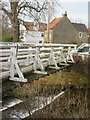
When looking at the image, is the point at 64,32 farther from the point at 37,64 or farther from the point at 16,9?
the point at 37,64

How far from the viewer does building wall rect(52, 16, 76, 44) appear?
39.6 m

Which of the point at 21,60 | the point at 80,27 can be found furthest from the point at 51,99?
the point at 80,27

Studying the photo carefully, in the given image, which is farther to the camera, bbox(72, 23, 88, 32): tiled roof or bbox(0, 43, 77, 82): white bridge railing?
bbox(72, 23, 88, 32): tiled roof

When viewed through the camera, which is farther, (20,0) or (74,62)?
(20,0)

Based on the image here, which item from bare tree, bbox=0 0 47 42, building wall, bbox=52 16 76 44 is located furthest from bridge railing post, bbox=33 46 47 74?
building wall, bbox=52 16 76 44

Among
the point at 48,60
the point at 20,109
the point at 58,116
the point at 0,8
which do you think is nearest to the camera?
the point at 58,116

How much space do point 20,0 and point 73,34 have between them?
2688cm

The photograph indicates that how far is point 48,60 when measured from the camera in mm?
9391

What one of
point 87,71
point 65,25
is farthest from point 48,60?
point 65,25

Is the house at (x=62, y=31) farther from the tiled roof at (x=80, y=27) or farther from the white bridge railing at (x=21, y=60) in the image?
the white bridge railing at (x=21, y=60)

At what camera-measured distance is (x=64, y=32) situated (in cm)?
4088

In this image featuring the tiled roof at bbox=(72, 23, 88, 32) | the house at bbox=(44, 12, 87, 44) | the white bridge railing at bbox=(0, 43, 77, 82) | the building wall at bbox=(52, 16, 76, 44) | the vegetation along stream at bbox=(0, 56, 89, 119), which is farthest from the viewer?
the tiled roof at bbox=(72, 23, 88, 32)

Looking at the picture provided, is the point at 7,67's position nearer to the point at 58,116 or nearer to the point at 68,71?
the point at 58,116

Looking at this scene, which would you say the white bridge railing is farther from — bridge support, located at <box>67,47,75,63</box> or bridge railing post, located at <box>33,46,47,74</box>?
bridge support, located at <box>67,47,75,63</box>
